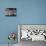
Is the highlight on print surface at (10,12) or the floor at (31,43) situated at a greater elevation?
the highlight on print surface at (10,12)

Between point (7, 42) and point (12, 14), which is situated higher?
point (12, 14)

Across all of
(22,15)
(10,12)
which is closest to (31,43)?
(22,15)

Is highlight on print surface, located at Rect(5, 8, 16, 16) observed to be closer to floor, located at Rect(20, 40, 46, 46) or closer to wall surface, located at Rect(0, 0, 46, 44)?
wall surface, located at Rect(0, 0, 46, 44)

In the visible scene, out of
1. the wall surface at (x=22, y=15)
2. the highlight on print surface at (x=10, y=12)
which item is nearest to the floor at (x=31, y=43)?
the wall surface at (x=22, y=15)

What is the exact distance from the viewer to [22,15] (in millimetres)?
3014

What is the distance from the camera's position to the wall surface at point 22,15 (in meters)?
2.99

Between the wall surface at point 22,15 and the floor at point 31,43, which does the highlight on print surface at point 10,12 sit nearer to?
the wall surface at point 22,15

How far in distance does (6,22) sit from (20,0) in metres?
0.65

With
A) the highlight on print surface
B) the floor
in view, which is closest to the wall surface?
the highlight on print surface

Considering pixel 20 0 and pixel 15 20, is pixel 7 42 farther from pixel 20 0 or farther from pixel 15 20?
pixel 20 0

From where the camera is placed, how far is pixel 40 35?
9.44 feet

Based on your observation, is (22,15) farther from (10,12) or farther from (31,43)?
(31,43)

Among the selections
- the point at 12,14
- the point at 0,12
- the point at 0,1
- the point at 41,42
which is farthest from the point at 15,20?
the point at 41,42

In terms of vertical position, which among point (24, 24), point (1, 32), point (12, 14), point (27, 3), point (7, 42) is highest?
point (27, 3)
